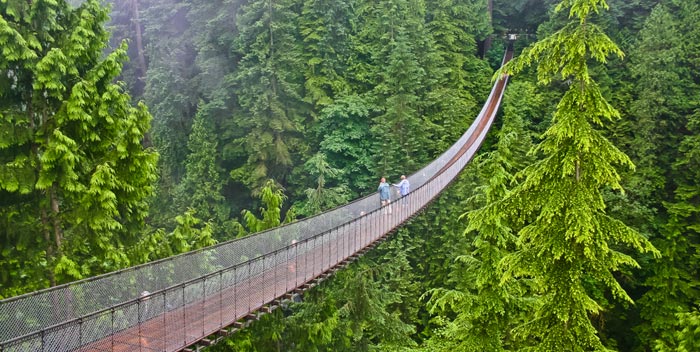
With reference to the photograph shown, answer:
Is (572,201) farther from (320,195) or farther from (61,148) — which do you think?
(320,195)

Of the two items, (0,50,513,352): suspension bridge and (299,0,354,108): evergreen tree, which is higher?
(299,0,354,108): evergreen tree

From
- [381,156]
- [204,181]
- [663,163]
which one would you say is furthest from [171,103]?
[663,163]

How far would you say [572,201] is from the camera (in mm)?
5355

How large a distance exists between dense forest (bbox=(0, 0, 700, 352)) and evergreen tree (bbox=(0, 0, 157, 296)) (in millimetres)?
32

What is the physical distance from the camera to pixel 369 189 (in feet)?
70.6

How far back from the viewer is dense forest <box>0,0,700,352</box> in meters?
5.65

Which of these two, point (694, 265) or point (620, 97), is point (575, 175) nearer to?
point (694, 265)

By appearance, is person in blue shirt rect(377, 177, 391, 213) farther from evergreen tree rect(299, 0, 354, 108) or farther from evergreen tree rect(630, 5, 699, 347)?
evergreen tree rect(299, 0, 354, 108)

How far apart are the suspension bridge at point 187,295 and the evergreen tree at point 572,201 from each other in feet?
11.4

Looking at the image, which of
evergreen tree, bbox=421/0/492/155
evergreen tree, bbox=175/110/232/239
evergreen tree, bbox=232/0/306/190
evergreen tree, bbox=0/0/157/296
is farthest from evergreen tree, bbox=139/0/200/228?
evergreen tree, bbox=0/0/157/296

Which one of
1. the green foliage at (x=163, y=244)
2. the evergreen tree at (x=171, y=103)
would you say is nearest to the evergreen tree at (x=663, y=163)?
the green foliage at (x=163, y=244)

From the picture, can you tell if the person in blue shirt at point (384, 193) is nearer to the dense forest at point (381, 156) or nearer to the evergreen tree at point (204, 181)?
the dense forest at point (381, 156)

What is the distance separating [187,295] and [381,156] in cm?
1451

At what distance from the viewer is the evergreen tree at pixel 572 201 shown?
526 centimetres
